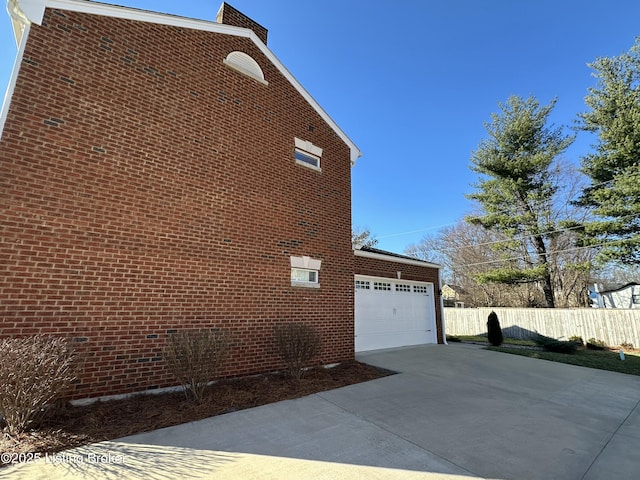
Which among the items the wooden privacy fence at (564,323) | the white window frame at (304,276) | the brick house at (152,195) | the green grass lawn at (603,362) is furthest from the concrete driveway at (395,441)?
the wooden privacy fence at (564,323)

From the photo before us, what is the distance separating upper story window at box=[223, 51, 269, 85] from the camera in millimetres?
7305

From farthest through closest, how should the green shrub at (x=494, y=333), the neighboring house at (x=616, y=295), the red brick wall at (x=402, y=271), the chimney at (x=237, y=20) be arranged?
the neighboring house at (x=616, y=295) → the green shrub at (x=494, y=333) → the red brick wall at (x=402, y=271) → the chimney at (x=237, y=20)

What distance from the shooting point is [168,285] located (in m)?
5.55

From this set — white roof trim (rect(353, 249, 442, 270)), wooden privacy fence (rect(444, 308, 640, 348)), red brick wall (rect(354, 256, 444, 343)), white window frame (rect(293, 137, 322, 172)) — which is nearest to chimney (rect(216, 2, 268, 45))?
white window frame (rect(293, 137, 322, 172))

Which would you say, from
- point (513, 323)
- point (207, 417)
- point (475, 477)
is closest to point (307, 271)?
point (207, 417)

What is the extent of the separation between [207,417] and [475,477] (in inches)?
137

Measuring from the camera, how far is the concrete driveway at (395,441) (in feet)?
10.0

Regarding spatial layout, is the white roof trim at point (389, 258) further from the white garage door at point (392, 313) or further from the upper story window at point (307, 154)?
the upper story window at point (307, 154)

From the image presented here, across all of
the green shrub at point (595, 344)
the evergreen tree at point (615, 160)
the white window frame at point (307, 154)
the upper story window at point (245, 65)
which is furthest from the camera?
the evergreen tree at point (615, 160)

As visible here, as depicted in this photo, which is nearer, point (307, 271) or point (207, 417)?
Result: point (207, 417)

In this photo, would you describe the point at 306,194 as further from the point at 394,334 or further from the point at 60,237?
the point at 394,334

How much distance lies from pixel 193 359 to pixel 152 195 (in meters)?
3.07

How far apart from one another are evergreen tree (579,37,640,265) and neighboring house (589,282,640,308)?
10776 mm

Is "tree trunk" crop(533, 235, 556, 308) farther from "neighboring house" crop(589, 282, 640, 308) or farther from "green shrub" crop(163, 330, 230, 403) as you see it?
"green shrub" crop(163, 330, 230, 403)
